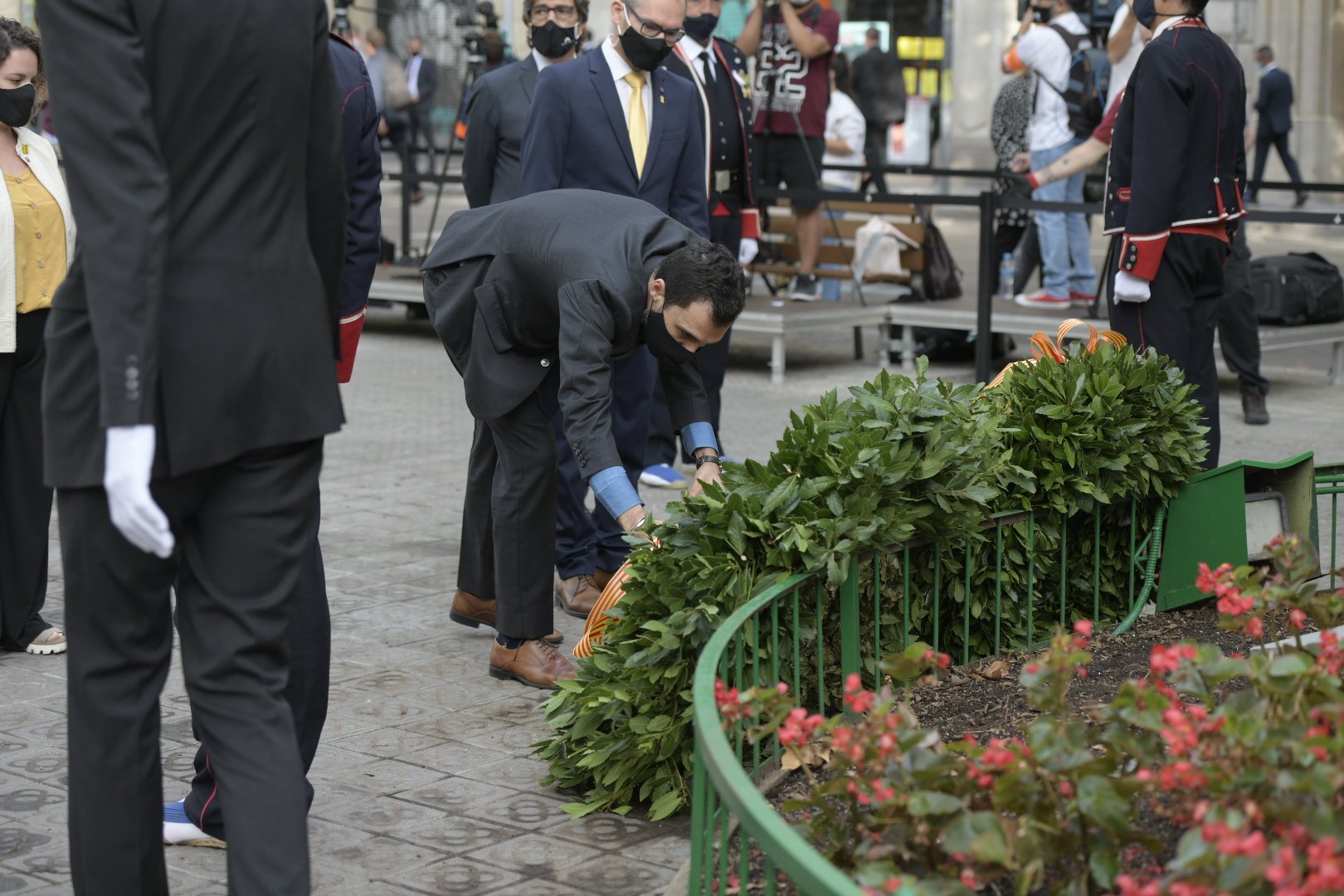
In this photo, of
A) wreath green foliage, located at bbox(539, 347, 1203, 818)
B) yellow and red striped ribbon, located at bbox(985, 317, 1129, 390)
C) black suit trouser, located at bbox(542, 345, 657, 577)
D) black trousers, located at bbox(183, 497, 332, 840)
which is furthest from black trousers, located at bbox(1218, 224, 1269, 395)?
black trousers, located at bbox(183, 497, 332, 840)

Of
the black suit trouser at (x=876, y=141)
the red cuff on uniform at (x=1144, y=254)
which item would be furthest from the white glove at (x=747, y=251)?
the black suit trouser at (x=876, y=141)

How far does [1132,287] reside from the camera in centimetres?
634

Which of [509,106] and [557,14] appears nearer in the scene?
[509,106]

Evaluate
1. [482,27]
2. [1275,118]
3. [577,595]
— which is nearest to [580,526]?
[577,595]

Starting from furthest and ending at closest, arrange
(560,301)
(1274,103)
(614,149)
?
(1274,103)
(614,149)
(560,301)

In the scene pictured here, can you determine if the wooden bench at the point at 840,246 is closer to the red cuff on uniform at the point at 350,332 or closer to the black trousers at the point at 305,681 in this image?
the red cuff on uniform at the point at 350,332

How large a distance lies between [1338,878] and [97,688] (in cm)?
185

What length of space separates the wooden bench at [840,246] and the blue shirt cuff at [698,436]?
661 cm

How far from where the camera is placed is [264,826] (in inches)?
112

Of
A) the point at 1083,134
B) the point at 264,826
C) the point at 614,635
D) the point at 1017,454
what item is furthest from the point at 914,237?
the point at 264,826

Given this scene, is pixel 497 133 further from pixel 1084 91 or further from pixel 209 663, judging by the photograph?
pixel 1084 91

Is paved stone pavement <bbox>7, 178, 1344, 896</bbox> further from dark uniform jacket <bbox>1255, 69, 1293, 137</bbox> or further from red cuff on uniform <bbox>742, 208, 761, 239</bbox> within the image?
dark uniform jacket <bbox>1255, 69, 1293, 137</bbox>

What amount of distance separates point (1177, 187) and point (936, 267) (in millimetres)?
5053

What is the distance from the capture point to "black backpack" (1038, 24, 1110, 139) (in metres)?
Answer: 10.9
